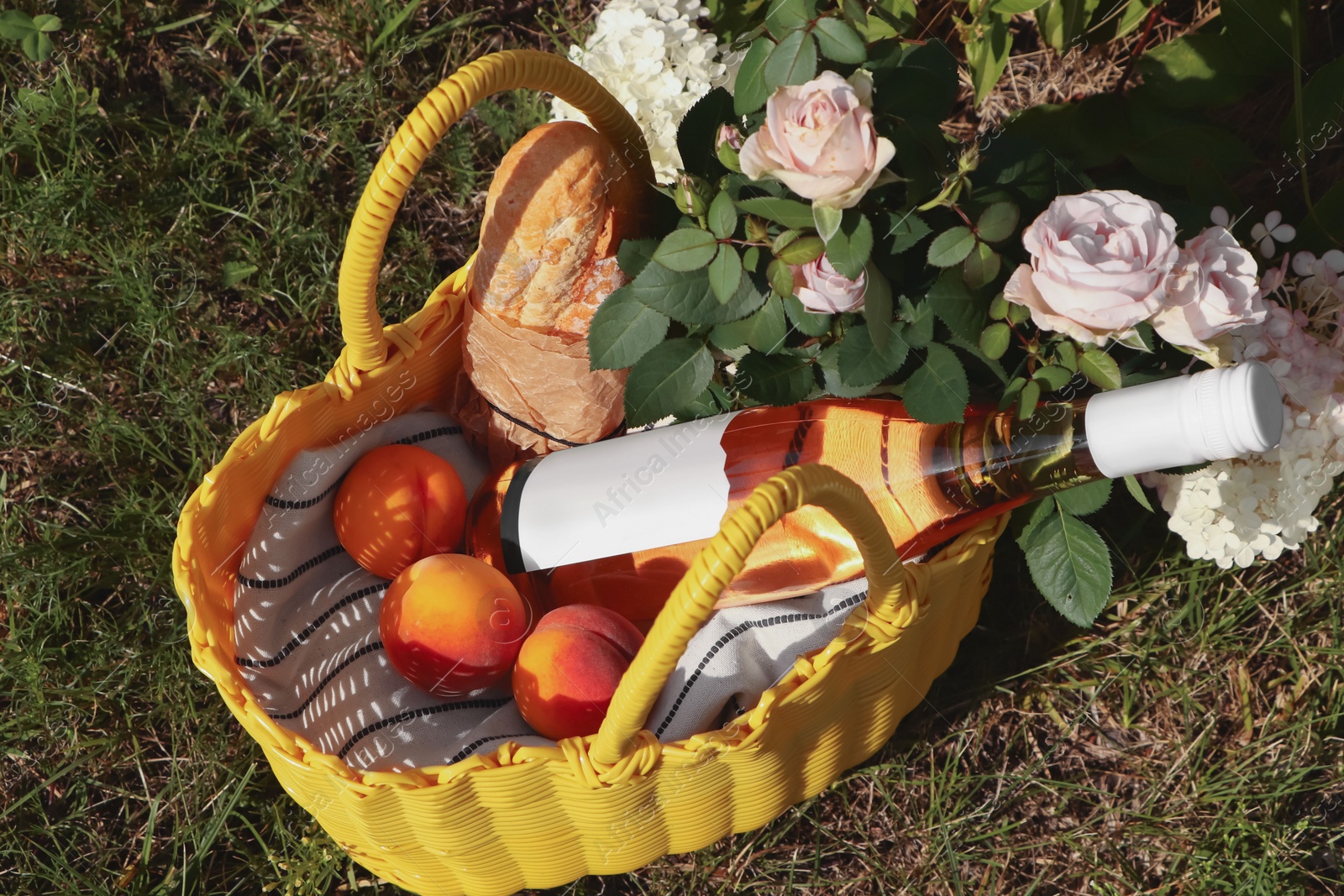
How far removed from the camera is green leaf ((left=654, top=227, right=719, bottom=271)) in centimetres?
73

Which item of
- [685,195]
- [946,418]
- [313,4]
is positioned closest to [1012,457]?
[946,418]

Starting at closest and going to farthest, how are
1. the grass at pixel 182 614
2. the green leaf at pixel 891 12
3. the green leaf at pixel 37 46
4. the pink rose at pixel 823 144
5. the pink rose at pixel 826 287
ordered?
the pink rose at pixel 823 144 → the pink rose at pixel 826 287 → the green leaf at pixel 891 12 → the grass at pixel 182 614 → the green leaf at pixel 37 46

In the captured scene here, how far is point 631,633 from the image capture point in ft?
2.86

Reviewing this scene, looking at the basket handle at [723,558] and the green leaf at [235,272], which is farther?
the green leaf at [235,272]

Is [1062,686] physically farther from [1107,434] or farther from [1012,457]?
[1107,434]

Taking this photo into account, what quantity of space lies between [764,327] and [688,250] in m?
0.09

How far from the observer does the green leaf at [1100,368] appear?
0.72 m

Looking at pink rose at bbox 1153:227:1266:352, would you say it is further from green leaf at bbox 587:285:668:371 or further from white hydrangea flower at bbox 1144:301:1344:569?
green leaf at bbox 587:285:668:371

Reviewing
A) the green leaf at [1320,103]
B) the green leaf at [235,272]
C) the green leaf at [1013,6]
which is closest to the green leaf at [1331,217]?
the green leaf at [1320,103]

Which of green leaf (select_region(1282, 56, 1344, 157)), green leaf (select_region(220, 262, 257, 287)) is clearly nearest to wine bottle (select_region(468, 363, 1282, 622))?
green leaf (select_region(1282, 56, 1344, 157))

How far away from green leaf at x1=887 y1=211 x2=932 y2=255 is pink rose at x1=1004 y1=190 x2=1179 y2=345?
3.0 inches

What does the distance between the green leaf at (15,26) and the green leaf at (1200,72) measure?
120 centimetres

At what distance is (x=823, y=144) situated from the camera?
577 millimetres

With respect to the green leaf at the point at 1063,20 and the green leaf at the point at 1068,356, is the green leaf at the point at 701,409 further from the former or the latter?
the green leaf at the point at 1063,20
